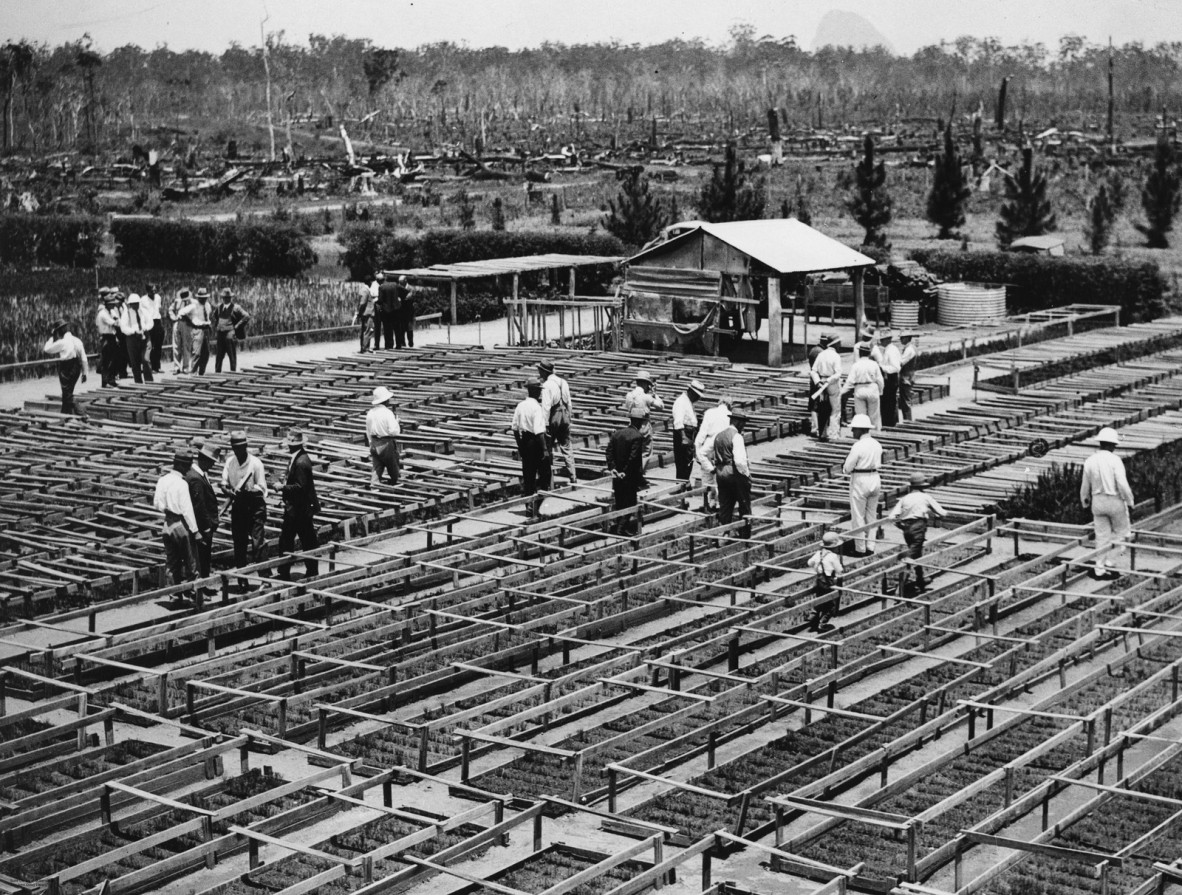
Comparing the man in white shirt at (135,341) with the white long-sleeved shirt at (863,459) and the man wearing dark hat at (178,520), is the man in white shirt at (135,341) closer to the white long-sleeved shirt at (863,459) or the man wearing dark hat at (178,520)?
the man wearing dark hat at (178,520)

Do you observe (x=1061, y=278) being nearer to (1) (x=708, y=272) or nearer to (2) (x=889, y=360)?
(1) (x=708, y=272)

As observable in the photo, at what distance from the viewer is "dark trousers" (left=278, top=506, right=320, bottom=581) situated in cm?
1905

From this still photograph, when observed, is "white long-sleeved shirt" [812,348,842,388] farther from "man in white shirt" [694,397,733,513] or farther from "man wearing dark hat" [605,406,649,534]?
"man wearing dark hat" [605,406,649,534]

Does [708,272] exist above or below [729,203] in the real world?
below

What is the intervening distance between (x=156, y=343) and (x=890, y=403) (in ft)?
46.9

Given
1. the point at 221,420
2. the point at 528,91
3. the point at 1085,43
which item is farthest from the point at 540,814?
the point at 1085,43

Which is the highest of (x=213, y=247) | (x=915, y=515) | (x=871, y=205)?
(x=871, y=205)

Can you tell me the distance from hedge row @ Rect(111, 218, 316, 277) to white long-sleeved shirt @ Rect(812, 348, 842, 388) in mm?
29462

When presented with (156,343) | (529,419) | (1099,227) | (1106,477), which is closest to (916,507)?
(1106,477)

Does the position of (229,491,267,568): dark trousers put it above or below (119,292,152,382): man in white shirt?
below

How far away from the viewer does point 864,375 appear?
24.9 m

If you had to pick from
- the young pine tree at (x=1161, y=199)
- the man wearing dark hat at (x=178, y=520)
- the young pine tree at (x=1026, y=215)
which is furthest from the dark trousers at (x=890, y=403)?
the young pine tree at (x=1161, y=199)

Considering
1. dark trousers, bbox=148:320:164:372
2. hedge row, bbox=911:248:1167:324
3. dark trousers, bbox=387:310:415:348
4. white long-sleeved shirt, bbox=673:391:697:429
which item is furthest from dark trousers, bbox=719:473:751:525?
hedge row, bbox=911:248:1167:324

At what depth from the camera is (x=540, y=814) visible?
11.8m
